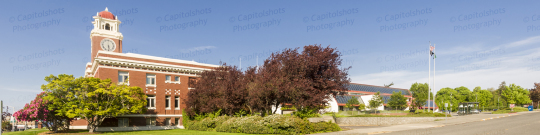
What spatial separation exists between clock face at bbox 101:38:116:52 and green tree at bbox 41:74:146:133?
85.2ft

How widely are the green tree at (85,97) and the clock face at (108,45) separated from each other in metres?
26.0

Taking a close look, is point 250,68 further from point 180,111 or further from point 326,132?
point 180,111

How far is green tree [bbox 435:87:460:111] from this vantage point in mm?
86812

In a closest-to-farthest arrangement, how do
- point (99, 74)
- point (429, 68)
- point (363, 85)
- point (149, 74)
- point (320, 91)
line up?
point (320, 91) → point (99, 74) → point (149, 74) → point (429, 68) → point (363, 85)

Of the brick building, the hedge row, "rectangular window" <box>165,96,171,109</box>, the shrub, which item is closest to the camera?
the hedge row

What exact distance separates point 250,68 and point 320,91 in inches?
318

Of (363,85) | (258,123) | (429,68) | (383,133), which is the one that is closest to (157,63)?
(258,123)

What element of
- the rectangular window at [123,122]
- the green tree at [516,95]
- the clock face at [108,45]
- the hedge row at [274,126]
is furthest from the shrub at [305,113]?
the green tree at [516,95]

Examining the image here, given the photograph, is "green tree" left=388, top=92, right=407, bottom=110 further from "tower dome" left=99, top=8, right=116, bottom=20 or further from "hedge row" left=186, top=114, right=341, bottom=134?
"tower dome" left=99, top=8, right=116, bottom=20

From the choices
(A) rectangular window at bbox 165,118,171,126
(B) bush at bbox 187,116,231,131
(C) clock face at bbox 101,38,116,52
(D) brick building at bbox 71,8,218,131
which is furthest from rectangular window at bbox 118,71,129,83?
(C) clock face at bbox 101,38,116,52

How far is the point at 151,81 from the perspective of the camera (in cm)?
3628

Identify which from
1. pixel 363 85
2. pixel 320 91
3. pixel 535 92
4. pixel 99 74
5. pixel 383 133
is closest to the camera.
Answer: pixel 383 133

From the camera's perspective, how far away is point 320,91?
25.2 m

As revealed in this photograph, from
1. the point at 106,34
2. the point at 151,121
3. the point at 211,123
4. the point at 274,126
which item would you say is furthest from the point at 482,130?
the point at 106,34
